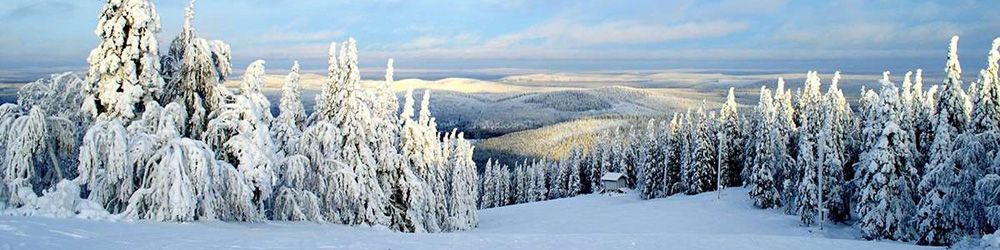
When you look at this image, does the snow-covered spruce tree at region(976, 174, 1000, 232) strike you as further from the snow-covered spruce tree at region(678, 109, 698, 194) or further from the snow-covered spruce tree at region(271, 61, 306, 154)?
the snow-covered spruce tree at region(678, 109, 698, 194)

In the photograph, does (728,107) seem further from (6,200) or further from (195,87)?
(6,200)

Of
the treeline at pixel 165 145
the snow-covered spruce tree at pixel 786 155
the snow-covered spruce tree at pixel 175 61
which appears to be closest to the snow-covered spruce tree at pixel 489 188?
the snow-covered spruce tree at pixel 786 155

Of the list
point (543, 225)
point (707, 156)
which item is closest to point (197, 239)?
point (543, 225)

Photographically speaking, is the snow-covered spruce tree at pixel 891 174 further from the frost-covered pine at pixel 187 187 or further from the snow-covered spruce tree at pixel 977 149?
the frost-covered pine at pixel 187 187

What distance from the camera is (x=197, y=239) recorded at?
14.1 meters

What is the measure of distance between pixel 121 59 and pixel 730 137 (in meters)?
53.4

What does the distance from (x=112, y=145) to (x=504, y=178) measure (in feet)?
253

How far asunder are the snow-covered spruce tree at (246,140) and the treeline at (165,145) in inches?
1.3

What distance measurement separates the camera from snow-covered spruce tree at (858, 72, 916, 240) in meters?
31.2

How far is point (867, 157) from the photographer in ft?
106

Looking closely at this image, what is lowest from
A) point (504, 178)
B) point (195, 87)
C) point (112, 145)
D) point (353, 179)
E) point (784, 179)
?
point (504, 178)

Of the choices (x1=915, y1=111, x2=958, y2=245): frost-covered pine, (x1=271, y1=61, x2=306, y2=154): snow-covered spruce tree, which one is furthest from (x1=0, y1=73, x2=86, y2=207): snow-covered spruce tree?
(x1=915, y1=111, x2=958, y2=245): frost-covered pine

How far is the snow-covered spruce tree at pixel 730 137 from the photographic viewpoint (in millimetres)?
60781

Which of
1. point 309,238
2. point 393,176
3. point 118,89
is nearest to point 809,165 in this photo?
point 393,176
